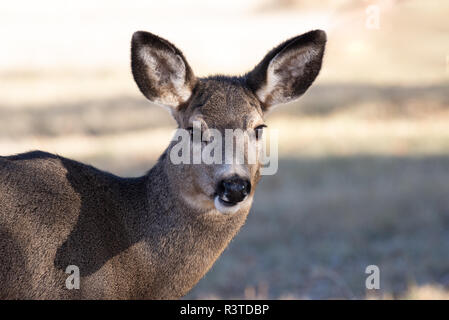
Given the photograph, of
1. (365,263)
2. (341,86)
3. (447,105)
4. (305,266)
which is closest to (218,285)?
(305,266)

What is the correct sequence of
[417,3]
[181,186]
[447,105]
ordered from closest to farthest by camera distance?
[181,186] → [447,105] → [417,3]

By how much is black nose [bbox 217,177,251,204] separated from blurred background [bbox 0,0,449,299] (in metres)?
3.19

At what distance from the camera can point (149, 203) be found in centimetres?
588

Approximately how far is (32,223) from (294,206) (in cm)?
891

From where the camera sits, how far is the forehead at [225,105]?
18.3 feet

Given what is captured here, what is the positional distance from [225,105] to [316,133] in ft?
49.0

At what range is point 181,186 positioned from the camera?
18.7 feet

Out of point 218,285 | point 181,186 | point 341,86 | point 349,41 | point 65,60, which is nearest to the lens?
point 181,186

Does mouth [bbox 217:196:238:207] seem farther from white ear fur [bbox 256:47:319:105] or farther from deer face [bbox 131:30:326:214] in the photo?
white ear fur [bbox 256:47:319:105]

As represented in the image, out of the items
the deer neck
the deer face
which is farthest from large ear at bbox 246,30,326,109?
the deer neck

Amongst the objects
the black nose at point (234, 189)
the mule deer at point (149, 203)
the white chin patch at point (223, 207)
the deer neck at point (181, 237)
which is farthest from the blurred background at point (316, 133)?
the black nose at point (234, 189)

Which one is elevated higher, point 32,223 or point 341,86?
point 341,86

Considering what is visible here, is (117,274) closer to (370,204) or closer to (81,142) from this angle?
(370,204)

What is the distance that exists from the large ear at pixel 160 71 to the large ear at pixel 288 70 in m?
0.52
